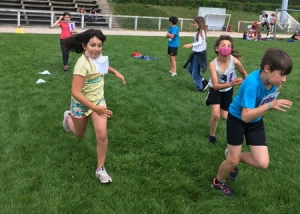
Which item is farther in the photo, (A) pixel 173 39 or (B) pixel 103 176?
(A) pixel 173 39

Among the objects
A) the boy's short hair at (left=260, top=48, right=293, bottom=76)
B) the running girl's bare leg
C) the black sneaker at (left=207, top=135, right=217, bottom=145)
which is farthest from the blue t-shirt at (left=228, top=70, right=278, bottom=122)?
the black sneaker at (left=207, top=135, right=217, bottom=145)

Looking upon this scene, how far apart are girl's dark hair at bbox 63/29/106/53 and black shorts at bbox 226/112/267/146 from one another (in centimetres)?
175

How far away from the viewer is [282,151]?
501 cm

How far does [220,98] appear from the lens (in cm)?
511

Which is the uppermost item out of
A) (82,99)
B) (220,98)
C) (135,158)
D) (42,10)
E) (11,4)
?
(11,4)

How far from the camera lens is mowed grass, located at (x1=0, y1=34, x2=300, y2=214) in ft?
11.7

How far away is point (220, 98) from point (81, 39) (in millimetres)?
2303

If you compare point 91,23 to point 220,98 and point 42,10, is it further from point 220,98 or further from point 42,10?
point 220,98

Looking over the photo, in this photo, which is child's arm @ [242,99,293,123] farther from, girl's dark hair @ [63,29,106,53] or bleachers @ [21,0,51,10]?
bleachers @ [21,0,51,10]

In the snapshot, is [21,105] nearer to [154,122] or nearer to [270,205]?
[154,122]

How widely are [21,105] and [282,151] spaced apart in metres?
4.73

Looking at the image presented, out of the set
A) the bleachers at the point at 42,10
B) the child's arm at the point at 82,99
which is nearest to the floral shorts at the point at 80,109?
the child's arm at the point at 82,99

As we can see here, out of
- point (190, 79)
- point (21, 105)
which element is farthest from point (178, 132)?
point (190, 79)

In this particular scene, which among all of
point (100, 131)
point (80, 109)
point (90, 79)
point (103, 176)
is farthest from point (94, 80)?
point (103, 176)
